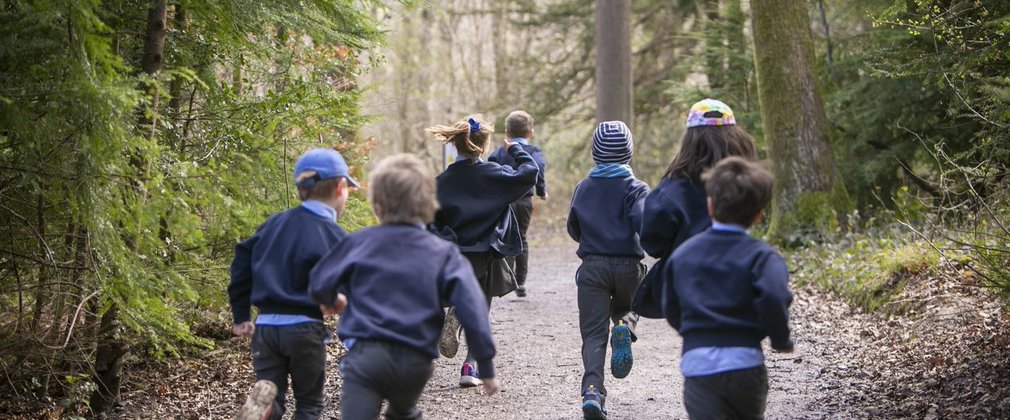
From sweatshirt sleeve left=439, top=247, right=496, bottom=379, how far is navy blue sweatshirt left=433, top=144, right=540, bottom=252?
2.97m

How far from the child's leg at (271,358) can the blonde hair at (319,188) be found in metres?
0.70

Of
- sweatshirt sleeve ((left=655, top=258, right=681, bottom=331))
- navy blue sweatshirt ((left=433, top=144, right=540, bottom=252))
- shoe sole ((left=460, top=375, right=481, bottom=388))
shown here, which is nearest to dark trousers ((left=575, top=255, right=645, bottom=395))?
navy blue sweatshirt ((left=433, top=144, right=540, bottom=252))

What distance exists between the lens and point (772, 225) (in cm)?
1421

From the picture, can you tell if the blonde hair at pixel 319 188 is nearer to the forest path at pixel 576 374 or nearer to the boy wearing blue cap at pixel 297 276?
the boy wearing blue cap at pixel 297 276

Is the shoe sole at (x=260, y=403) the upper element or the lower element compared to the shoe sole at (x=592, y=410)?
upper

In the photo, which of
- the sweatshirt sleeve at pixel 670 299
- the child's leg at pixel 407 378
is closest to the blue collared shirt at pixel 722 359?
the sweatshirt sleeve at pixel 670 299

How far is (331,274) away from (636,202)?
2.58 m

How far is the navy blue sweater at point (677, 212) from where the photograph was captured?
5832 mm

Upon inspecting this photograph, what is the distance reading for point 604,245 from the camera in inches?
260

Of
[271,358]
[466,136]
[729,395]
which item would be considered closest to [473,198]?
[466,136]

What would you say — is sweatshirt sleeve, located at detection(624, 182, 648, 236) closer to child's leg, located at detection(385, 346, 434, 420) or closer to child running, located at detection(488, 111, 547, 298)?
child running, located at detection(488, 111, 547, 298)

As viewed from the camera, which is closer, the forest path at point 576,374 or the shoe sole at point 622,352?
the shoe sole at point 622,352

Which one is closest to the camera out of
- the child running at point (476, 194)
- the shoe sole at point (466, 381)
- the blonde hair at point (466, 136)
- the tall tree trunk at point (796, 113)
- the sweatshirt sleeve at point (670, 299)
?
the sweatshirt sleeve at point (670, 299)

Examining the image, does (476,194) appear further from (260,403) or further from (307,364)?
(260,403)
